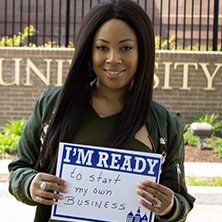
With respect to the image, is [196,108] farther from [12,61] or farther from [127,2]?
[127,2]

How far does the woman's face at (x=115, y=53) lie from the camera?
5.86 feet

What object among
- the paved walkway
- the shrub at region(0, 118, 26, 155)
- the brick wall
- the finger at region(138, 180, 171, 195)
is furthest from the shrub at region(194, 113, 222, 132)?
the finger at region(138, 180, 171, 195)

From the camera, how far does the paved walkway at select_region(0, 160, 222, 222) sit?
16.7 ft

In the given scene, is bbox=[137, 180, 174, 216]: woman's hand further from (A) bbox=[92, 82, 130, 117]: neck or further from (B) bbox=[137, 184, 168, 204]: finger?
(A) bbox=[92, 82, 130, 117]: neck

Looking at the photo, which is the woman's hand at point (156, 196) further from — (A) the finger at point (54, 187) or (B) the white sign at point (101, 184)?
(A) the finger at point (54, 187)

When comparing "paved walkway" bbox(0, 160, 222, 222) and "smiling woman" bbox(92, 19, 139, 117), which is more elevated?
"smiling woman" bbox(92, 19, 139, 117)

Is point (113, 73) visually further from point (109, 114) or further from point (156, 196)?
point (156, 196)

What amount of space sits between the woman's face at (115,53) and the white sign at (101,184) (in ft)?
1.04

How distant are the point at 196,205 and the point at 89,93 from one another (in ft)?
13.1

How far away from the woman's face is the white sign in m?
0.32

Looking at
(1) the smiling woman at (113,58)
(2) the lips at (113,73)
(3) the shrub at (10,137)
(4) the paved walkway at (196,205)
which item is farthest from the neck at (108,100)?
(3) the shrub at (10,137)

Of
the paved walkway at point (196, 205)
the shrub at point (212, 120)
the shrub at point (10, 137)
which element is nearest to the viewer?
the paved walkway at point (196, 205)

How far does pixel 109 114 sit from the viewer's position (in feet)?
6.13

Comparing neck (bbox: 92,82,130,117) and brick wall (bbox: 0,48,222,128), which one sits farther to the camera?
brick wall (bbox: 0,48,222,128)
